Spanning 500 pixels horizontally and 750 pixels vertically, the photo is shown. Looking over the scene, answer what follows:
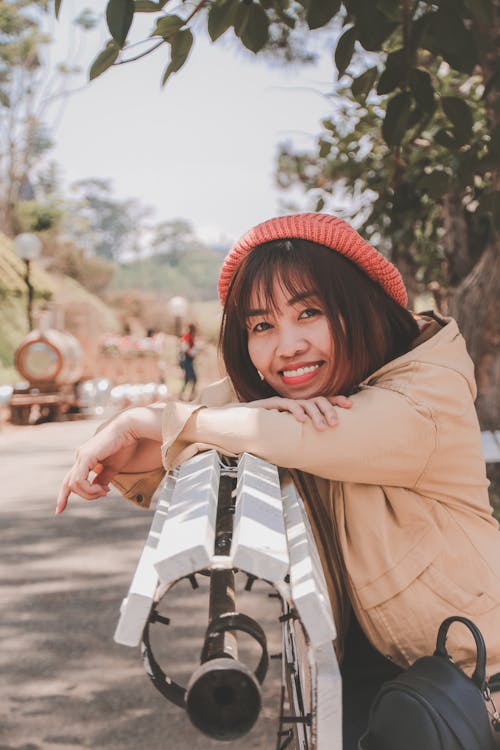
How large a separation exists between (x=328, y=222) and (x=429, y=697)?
35.9 inches

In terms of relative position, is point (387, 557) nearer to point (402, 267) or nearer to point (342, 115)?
point (342, 115)

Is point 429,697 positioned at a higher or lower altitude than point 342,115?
lower

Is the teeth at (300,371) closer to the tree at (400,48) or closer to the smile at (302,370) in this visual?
the smile at (302,370)

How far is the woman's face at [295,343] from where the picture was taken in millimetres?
1698

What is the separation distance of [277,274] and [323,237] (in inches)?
4.6

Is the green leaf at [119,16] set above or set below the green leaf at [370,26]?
below

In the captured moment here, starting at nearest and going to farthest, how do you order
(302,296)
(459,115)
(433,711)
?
(433,711), (302,296), (459,115)

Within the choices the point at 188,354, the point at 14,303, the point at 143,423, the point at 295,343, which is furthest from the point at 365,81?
the point at 14,303

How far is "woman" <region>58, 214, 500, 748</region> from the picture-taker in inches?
56.2

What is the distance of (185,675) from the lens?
333 centimetres

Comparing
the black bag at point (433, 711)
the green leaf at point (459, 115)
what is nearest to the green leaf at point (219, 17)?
the green leaf at point (459, 115)

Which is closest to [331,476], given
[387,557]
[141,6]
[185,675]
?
[387,557]

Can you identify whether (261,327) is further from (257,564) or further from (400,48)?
(400,48)

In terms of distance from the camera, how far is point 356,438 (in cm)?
141
